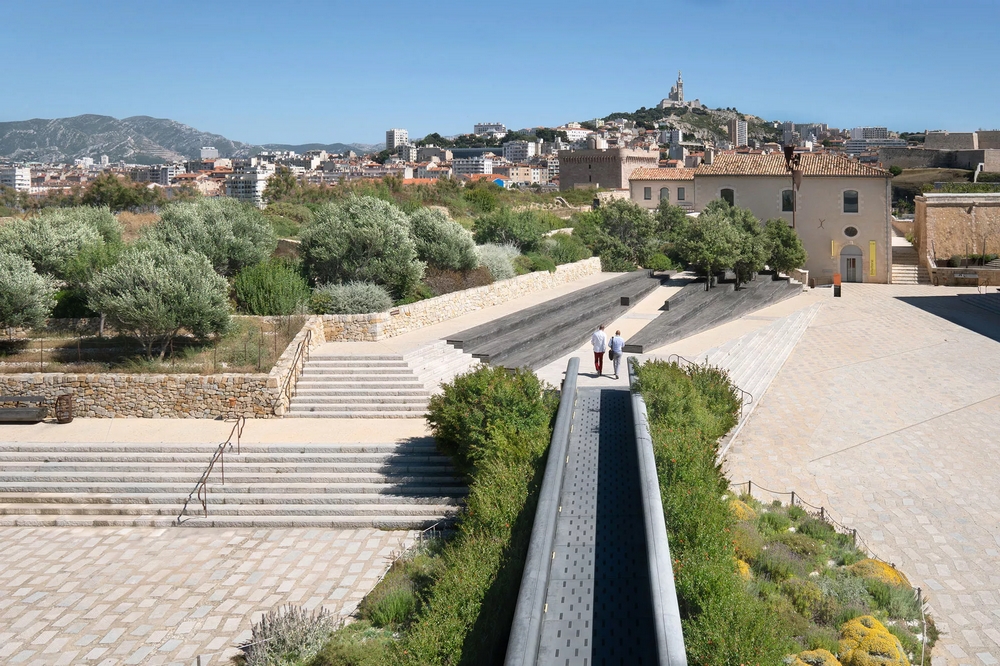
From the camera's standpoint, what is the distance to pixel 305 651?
771cm

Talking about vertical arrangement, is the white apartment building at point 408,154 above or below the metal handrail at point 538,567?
above

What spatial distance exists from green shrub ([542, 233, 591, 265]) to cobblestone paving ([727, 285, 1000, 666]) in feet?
30.1

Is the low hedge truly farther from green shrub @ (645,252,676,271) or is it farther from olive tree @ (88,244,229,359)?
green shrub @ (645,252,676,271)

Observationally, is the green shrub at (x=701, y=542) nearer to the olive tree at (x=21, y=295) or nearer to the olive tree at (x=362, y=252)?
the olive tree at (x=362, y=252)

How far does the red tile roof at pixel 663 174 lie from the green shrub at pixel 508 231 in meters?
20.4

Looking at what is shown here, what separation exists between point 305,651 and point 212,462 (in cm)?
518

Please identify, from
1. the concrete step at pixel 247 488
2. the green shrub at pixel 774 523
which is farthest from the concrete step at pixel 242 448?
the green shrub at pixel 774 523

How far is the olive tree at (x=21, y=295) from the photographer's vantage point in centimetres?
1695

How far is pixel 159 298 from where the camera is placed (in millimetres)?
15891

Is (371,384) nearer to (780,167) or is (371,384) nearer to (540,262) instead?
(540,262)

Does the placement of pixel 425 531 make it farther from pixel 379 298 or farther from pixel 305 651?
pixel 379 298

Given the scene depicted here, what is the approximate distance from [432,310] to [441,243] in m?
3.53

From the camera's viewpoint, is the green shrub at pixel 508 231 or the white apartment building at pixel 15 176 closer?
the green shrub at pixel 508 231

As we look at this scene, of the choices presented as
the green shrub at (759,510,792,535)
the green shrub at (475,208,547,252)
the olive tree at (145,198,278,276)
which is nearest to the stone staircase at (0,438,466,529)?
the green shrub at (759,510,792,535)
